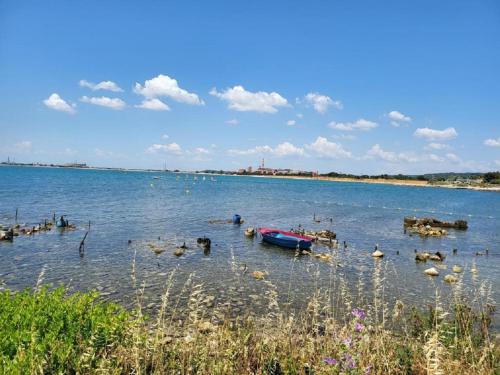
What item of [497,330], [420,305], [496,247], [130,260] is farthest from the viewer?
[496,247]

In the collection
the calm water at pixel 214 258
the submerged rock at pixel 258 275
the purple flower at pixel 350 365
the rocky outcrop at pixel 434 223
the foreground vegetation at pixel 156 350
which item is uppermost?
the purple flower at pixel 350 365

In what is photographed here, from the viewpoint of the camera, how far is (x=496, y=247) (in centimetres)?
4019

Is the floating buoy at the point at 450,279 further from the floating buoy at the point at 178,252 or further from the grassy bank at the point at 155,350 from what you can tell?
the floating buoy at the point at 178,252

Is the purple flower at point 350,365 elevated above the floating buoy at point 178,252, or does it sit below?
above

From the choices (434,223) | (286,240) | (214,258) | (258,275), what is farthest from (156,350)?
(434,223)

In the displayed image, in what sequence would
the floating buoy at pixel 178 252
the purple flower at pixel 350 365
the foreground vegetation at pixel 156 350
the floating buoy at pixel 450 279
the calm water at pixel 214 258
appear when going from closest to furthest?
the purple flower at pixel 350 365 → the foreground vegetation at pixel 156 350 → the calm water at pixel 214 258 → the floating buoy at pixel 450 279 → the floating buoy at pixel 178 252

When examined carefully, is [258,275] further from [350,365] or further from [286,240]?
[350,365]

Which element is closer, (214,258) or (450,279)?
(450,279)

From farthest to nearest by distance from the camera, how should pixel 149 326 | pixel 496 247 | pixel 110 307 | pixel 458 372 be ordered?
pixel 496 247 → pixel 149 326 → pixel 110 307 → pixel 458 372

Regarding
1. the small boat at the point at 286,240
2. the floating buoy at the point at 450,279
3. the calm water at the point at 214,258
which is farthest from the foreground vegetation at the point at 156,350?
the small boat at the point at 286,240

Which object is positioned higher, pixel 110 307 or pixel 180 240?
pixel 110 307

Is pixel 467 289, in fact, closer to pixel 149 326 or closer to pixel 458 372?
pixel 458 372

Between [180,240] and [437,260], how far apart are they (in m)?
26.6

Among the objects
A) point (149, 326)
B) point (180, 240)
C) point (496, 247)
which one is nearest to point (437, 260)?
point (496, 247)
